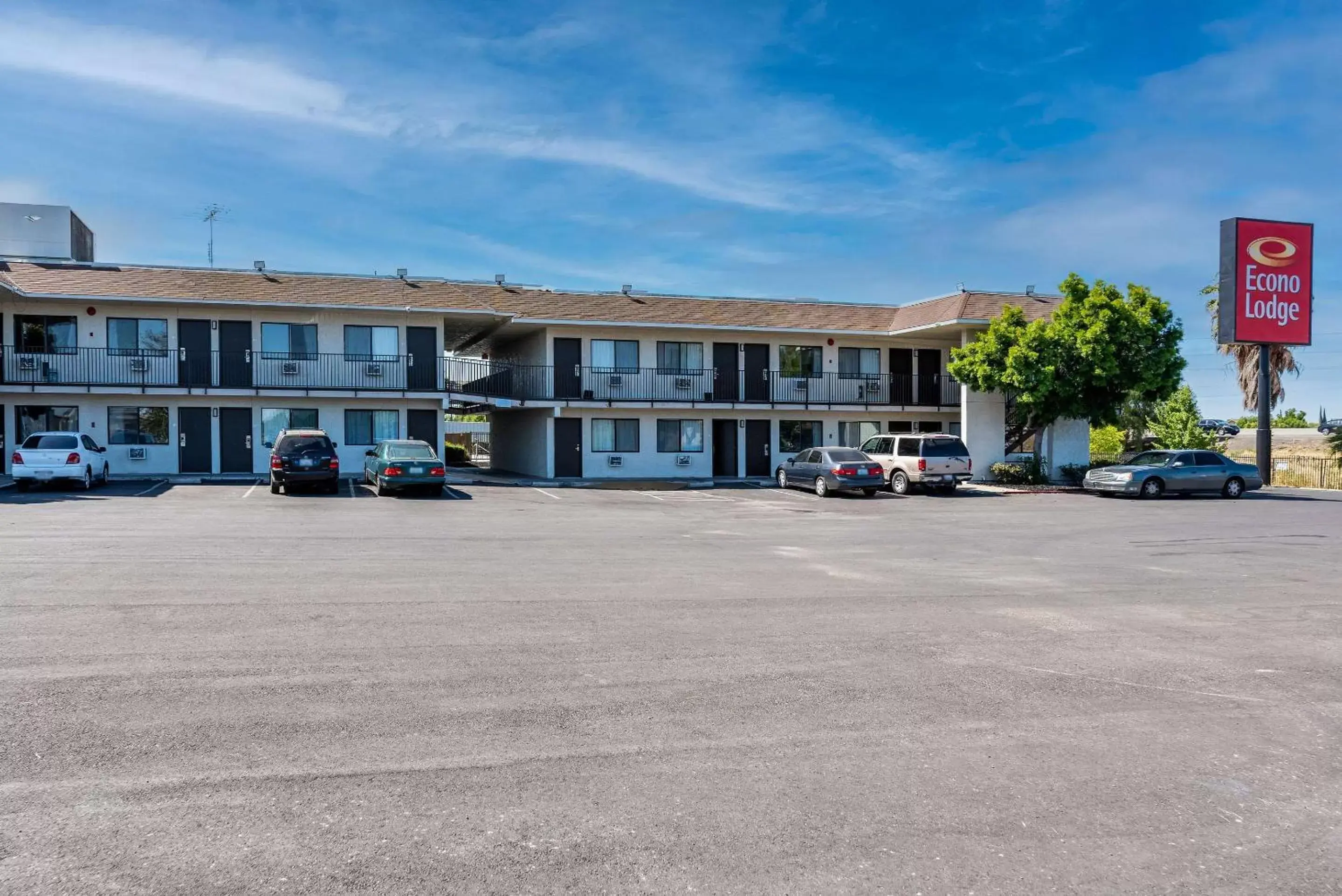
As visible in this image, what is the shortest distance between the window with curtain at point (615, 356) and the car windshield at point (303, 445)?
11.0m

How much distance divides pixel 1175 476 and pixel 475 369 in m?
24.3

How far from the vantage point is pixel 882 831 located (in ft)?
13.9

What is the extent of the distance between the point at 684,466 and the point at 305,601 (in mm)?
25682

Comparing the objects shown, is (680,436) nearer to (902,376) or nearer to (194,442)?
(902,376)

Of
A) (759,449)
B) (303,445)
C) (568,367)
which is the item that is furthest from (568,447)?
(303,445)

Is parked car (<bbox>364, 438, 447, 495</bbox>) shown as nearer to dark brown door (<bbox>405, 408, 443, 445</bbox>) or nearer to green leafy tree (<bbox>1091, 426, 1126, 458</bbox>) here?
dark brown door (<bbox>405, 408, 443, 445</bbox>)

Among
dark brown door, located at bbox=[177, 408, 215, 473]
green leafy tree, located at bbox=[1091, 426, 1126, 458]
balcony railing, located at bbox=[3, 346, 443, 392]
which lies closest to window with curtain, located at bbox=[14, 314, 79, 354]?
balcony railing, located at bbox=[3, 346, 443, 392]

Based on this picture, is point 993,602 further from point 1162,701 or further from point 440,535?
point 440,535

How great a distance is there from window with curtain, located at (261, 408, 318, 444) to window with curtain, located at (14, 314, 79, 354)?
5.80m

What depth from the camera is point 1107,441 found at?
146 ft

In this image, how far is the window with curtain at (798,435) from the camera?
118 feet

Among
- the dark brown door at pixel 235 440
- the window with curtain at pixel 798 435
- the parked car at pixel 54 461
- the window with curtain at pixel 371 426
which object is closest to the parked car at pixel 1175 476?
the window with curtain at pixel 798 435

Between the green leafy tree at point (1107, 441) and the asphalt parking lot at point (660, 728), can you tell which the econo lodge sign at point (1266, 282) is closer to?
the green leafy tree at point (1107, 441)

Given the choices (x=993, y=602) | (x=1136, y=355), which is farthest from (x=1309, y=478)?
(x=993, y=602)
